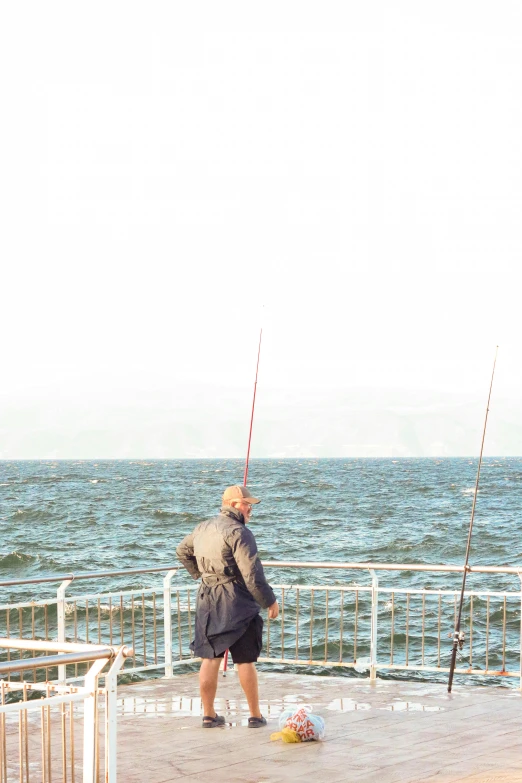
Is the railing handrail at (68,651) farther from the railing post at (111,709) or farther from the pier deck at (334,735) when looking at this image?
the pier deck at (334,735)

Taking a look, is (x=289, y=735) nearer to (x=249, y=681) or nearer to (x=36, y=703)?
(x=249, y=681)

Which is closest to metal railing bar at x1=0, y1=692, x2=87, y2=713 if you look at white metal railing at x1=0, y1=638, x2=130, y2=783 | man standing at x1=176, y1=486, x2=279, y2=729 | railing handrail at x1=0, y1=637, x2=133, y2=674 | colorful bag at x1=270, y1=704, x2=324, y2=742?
white metal railing at x1=0, y1=638, x2=130, y2=783

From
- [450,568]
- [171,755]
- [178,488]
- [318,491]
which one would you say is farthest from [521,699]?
[178,488]

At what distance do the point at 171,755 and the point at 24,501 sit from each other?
6523 centimetres

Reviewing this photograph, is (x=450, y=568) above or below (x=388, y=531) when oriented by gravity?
above

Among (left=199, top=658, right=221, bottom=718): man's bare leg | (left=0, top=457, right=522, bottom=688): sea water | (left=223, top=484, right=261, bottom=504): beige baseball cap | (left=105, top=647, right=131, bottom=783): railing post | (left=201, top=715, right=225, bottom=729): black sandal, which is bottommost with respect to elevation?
(left=0, top=457, right=522, bottom=688): sea water

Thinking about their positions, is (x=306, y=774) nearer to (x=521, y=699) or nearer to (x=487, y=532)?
(x=521, y=699)

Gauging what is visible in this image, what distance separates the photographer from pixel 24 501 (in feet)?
232

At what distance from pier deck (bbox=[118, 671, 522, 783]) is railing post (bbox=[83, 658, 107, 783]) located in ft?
5.89

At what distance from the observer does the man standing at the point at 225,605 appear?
25.7 ft

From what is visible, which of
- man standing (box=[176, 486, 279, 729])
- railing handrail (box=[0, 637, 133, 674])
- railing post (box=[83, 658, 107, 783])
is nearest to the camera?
railing handrail (box=[0, 637, 133, 674])

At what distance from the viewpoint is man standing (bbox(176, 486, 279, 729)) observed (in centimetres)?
783

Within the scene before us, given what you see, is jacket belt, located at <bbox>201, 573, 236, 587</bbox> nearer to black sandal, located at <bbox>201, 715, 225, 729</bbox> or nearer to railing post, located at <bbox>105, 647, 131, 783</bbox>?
black sandal, located at <bbox>201, 715, 225, 729</bbox>

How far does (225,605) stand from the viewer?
788cm
